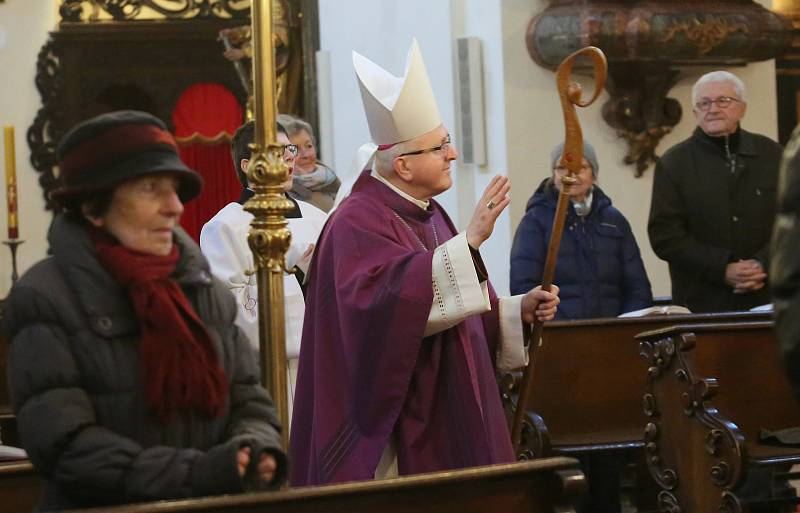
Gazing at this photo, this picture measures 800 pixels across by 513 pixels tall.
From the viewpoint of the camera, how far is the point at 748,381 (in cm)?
605

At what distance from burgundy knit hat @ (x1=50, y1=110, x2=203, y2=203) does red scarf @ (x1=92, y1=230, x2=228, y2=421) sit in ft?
0.36

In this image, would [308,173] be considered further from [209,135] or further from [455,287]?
[209,135]

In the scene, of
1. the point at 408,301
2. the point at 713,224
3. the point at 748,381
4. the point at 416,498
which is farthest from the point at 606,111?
the point at 416,498

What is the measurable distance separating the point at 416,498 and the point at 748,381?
335 cm

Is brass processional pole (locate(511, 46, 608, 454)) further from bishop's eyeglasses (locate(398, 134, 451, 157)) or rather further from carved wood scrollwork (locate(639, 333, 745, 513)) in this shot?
carved wood scrollwork (locate(639, 333, 745, 513))

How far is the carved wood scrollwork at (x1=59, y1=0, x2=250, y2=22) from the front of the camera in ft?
44.8

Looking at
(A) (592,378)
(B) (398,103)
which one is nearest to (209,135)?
(A) (592,378)

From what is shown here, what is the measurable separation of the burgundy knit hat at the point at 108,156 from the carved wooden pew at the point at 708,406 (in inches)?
134

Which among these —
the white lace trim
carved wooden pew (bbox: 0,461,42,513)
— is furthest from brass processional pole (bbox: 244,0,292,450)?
the white lace trim

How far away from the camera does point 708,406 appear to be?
227 inches

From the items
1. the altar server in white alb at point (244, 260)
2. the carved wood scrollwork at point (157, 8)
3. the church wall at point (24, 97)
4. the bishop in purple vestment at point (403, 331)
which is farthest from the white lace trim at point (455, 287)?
the carved wood scrollwork at point (157, 8)

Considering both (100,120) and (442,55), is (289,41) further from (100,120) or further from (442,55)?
(100,120)

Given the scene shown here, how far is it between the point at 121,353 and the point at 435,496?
72 centimetres

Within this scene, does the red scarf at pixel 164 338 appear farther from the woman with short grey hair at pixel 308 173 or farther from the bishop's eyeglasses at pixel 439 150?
the woman with short grey hair at pixel 308 173
